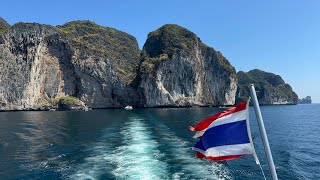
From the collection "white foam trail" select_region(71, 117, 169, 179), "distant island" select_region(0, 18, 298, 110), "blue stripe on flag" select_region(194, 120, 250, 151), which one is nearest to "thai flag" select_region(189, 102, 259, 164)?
"blue stripe on flag" select_region(194, 120, 250, 151)

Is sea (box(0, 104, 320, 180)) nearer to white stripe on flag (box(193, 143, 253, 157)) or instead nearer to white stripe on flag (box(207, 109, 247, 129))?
white stripe on flag (box(193, 143, 253, 157))

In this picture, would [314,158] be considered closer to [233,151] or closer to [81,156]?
[81,156]

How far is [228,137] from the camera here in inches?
445

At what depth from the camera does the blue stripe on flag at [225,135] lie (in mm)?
11094

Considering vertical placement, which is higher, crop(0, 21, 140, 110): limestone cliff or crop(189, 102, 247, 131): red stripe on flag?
crop(0, 21, 140, 110): limestone cliff

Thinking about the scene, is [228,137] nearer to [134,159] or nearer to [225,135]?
[225,135]

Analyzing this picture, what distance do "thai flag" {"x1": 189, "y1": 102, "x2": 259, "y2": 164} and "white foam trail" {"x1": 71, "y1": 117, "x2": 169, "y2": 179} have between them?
19.6 metres

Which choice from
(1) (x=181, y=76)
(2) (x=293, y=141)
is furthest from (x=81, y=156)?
(1) (x=181, y=76)

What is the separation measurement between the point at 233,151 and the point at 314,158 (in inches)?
1400

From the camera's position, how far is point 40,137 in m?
58.8

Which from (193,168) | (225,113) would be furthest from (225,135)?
(193,168)

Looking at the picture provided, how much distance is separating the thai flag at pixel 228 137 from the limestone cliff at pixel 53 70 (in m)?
162

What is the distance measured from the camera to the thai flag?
1103 centimetres

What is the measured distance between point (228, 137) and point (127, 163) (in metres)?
25.9
